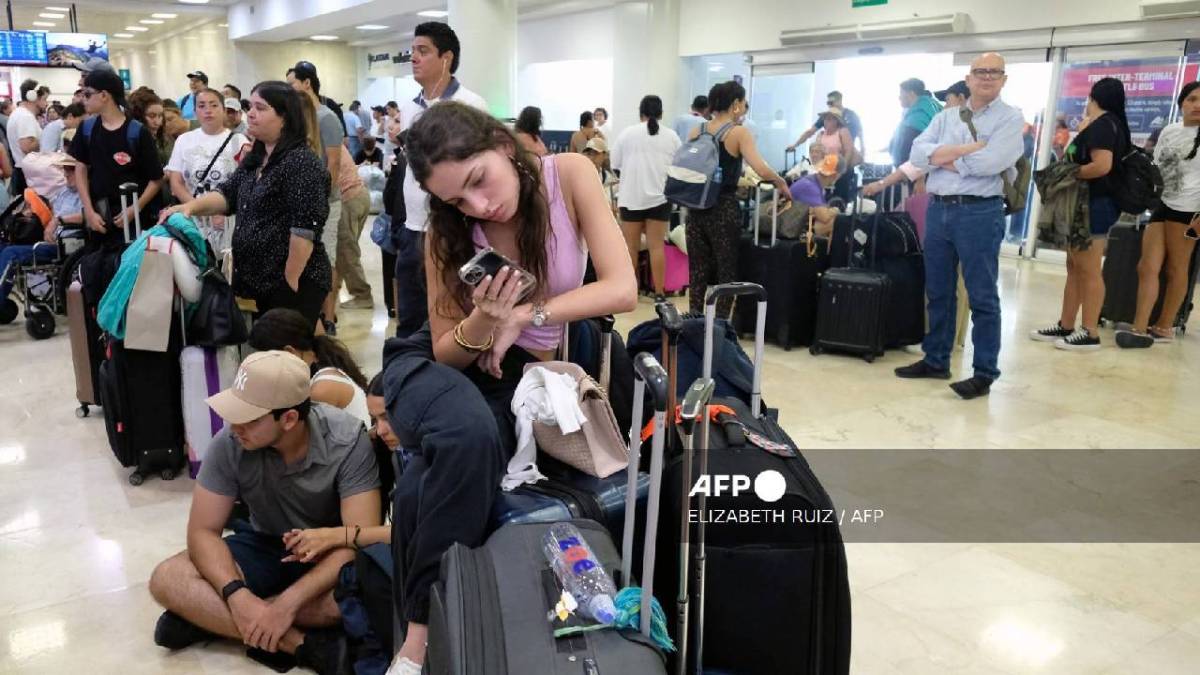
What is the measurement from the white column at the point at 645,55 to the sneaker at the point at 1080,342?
758cm

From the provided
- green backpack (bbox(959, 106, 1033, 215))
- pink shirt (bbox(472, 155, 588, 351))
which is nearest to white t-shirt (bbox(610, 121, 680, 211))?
green backpack (bbox(959, 106, 1033, 215))

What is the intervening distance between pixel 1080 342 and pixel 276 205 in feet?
16.1

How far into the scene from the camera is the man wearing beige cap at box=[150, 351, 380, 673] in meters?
2.25

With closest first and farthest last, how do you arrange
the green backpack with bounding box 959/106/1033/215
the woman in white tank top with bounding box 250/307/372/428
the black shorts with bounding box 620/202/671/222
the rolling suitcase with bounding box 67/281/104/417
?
1. the woman in white tank top with bounding box 250/307/372/428
2. the rolling suitcase with bounding box 67/281/104/417
3. the green backpack with bounding box 959/106/1033/215
4. the black shorts with bounding box 620/202/671/222

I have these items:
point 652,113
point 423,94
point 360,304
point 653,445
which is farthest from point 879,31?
point 653,445

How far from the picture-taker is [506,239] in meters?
1.88

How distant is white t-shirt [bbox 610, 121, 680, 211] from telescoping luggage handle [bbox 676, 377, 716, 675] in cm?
514

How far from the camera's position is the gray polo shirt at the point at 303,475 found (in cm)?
237

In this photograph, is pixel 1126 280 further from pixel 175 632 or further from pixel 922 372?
pixel 175 632

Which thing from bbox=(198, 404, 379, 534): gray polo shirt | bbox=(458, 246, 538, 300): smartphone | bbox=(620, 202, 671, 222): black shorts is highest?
bbox=(458, 246, 538, 300): smartphone

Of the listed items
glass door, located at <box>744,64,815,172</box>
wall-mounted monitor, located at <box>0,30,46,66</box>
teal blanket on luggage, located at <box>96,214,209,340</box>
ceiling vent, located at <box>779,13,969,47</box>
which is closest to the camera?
teal blanket on luggage, located at <box>96,214,209,340</box>

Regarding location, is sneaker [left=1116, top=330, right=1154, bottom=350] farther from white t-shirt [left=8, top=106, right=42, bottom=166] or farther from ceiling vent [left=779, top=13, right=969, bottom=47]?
white t-shirt [left=8, top=106, right=42, bottom=166]

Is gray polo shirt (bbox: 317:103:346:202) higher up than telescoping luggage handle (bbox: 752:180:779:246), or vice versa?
gray polo shirt (bbox: 317:103:346:202)

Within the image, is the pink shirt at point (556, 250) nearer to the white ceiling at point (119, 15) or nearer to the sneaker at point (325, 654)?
the sneaker at point (325, 654)
